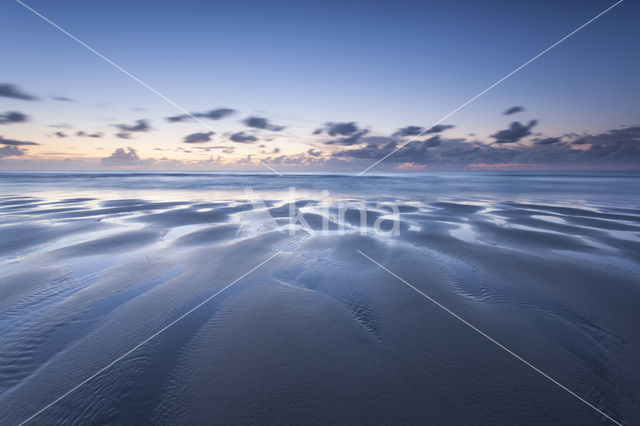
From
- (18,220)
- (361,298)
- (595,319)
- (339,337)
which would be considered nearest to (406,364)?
(339,337)

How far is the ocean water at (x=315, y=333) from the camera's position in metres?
2.52

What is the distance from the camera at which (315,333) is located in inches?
144

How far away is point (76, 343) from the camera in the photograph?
333cm

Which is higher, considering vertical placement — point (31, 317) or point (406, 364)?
point (31, 317)

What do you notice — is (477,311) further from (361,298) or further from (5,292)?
(5,292)

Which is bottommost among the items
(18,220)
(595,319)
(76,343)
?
(595,319)

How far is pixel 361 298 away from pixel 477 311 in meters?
1.91

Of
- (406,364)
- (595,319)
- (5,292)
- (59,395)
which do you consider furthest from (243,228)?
(595,319)

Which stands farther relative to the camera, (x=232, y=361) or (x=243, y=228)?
(x=243, y=228)

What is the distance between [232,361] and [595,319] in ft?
18.0

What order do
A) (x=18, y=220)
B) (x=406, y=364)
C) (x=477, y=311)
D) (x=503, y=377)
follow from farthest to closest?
(x=18, y=220) < (x=477, y=311) < (x=406, y=364) < (x=503, y=377)

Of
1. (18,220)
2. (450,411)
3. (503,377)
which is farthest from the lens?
(18,220)

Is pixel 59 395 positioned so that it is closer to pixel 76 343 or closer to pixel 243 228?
pixel 76 343

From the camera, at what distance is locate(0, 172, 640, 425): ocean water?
252 cm
